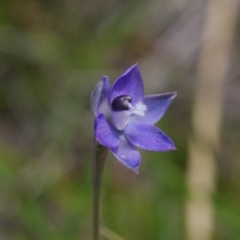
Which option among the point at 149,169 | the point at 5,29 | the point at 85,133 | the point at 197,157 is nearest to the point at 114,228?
the point at 149,169

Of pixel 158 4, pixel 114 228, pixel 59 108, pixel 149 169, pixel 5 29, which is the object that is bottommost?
pixel 114 228

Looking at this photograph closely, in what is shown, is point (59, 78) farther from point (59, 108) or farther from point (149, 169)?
point (149, 169)

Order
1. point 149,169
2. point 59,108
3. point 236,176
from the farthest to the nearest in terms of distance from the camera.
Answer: point 59,108 → point 236,176 → point 149,169

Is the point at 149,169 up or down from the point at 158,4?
down

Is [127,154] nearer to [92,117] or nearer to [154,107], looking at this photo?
[154,107]

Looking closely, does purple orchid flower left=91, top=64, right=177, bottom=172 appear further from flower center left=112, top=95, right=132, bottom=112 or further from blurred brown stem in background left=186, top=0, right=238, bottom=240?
blurred brown stem in background left=186, top=0, right=238, bottom=240

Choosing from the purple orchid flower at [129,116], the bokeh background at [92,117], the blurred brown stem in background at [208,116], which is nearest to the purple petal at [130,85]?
the purple orchid flower at [129,116]

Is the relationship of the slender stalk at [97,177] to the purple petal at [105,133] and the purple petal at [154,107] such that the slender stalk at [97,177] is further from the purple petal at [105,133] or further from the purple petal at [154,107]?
the purple petal at [154,107]
